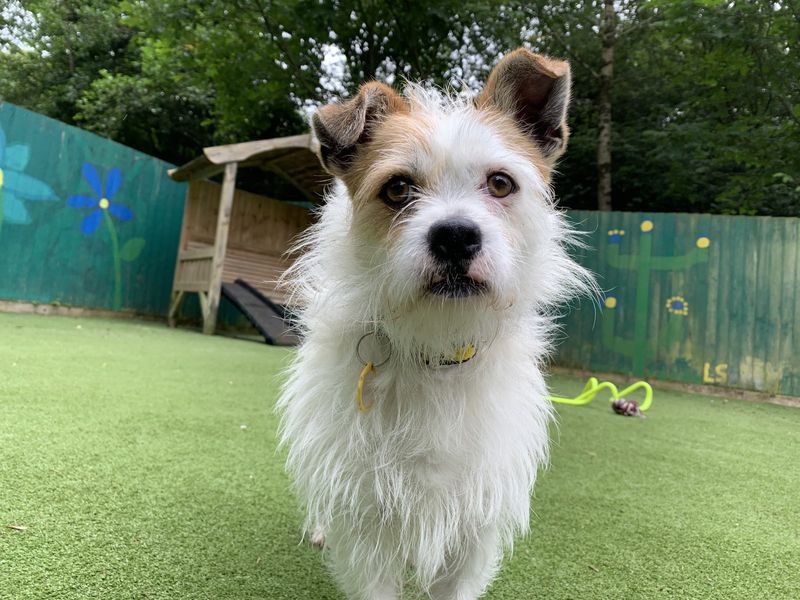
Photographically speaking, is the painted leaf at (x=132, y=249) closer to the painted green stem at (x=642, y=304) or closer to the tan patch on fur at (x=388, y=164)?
the painted green stem at (x=642, y=304)

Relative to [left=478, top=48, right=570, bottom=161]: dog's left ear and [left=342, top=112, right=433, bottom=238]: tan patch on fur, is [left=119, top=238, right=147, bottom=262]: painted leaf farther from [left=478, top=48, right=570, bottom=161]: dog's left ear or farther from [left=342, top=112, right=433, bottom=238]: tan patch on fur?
[left=478, top=48, right=570, bottom=161]: dog's left ear

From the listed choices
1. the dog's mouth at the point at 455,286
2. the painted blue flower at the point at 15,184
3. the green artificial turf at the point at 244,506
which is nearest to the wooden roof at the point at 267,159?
the painted blue flower at the point at 15,184

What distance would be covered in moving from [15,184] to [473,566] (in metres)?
8.59

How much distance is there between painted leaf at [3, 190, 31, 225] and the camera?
7453mm

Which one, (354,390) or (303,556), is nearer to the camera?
(354,390)

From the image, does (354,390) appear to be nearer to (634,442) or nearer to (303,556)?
(303,556)

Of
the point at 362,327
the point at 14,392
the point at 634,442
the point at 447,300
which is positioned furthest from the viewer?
the point at 634,442

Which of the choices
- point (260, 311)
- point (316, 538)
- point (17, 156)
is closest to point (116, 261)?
point (17, 156)

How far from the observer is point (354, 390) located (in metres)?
1.48

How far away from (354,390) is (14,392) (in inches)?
107

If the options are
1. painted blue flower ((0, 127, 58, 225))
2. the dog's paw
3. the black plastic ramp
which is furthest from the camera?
the black plastic ramp

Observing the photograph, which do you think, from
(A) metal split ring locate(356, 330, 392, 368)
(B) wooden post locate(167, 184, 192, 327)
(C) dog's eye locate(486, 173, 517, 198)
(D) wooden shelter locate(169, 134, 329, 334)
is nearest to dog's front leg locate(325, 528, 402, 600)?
(A) metal split ring locate(356, 330, 392, 368)

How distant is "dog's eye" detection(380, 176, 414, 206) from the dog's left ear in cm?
46

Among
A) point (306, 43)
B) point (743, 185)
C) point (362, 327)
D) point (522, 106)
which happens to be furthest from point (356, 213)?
point (743, 185)
